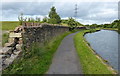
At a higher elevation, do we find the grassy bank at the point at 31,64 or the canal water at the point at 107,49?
the grassy bank at the point at 31,64

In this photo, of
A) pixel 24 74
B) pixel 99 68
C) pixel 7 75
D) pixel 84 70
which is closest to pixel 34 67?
pixel 24 74

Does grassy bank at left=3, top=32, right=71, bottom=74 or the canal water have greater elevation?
grassy bank at left=3, top=32, right=71, bottom=74

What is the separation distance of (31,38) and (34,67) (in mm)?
3440

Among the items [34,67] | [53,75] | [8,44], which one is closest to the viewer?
[53,75]

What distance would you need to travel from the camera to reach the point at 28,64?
33.5 ft

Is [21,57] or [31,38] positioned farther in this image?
[31,38]

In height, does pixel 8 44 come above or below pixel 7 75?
above

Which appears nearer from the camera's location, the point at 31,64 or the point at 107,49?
the point at 31,64

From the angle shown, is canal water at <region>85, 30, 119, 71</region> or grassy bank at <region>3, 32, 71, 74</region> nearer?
grassy bank at <region>3, 32, 71, 74</region>

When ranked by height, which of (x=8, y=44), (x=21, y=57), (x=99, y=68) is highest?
(x=8, y=44)

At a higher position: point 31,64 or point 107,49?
point 31,64

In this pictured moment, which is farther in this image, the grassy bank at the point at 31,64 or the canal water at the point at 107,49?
the canal water at the point at 107,49

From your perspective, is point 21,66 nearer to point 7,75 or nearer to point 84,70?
point 7,75

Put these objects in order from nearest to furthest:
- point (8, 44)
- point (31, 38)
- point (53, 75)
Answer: point (53, 75), point (8, 44), point (31, 38)
